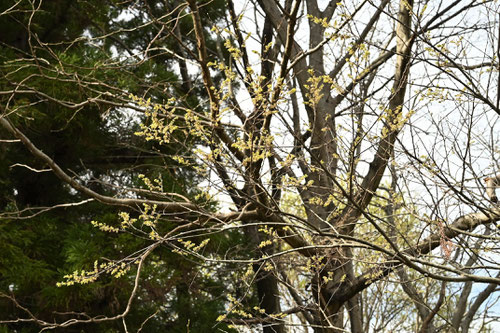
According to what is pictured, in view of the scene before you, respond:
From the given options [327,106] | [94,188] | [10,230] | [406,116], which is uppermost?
[327,106]

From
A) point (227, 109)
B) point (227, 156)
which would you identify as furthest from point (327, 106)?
point (227, 156)

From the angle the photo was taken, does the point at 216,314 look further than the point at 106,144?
Yes

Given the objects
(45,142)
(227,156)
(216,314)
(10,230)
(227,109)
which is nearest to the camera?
(227,156)

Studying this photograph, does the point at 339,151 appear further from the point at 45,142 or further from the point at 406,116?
the point at 45,142

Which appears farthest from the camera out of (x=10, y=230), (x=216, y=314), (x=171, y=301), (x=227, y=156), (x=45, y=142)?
(x=171, y=301)

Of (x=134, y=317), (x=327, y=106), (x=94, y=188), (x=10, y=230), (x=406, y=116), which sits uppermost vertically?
(x=327, y=106)

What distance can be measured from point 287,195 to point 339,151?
4589 mm

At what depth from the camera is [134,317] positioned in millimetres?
6805

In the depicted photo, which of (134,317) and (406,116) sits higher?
(406,116)

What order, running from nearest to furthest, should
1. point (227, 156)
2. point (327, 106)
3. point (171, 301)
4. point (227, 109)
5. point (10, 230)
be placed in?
point (227, 156)
point (227, 109)
point (10, 230)
point (327, 106)
point (171, 301)

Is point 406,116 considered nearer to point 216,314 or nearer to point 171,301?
point 216,314

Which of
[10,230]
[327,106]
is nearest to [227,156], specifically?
[327,106]

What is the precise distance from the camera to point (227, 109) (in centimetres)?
361

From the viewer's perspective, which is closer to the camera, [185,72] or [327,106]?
[327,106]
